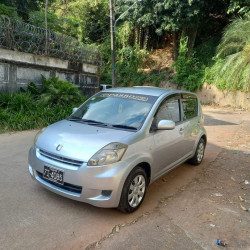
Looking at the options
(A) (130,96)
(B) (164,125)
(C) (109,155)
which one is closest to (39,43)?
(A) (130,96)

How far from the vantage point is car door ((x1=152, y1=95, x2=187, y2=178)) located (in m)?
3.90

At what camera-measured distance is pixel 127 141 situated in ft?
11.1

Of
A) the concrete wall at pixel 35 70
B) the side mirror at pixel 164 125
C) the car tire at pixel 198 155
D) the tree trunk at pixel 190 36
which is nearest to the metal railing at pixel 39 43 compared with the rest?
the concrete wall at pixel 35 70

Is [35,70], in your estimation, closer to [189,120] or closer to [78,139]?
[189,120]

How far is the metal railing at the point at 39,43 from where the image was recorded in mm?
9531

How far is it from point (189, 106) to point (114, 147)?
248 centimetres

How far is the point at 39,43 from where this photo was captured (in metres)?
10.8

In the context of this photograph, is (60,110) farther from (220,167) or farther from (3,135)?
(220,167)

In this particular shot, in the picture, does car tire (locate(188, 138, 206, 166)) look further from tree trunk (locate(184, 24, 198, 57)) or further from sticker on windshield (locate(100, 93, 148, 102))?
tree trunk (locate(184, 24, 198, 57))

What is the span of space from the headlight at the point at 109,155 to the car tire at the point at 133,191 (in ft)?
1.05

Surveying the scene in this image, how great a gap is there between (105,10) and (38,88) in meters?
17.0

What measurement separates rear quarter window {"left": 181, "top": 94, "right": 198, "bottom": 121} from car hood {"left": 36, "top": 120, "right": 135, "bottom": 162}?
1.75 meters

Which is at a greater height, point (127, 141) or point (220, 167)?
point (127, 141)

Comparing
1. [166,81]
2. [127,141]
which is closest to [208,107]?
[166,81]
